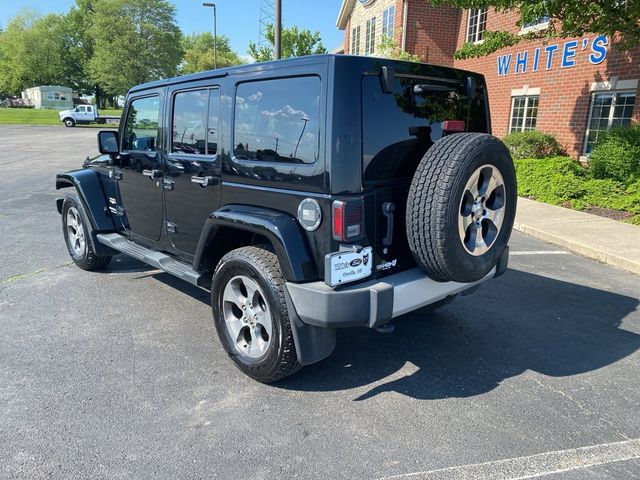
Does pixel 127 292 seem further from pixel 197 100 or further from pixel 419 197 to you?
pixel 419 197

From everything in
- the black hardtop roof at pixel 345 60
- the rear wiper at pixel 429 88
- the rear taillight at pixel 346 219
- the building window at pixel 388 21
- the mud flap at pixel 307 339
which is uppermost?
the building window at pixel 388 21

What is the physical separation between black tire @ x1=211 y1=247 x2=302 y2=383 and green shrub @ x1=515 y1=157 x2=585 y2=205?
8.47 metres

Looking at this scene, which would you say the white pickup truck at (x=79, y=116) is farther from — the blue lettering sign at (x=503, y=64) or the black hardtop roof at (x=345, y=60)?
the black hardtop roof at (x=345, y=60)

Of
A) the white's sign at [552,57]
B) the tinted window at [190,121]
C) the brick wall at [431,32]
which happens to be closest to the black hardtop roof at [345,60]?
the tinted window at [190,121]

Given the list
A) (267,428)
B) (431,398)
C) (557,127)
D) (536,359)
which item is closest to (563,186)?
(557,127)

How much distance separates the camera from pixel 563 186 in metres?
10.0

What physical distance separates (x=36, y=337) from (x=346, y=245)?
2798 mm

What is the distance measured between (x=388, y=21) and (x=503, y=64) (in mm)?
7094

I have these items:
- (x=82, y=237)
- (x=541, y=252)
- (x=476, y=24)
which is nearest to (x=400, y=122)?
(x=82, y=237)

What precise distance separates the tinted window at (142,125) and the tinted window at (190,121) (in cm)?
35

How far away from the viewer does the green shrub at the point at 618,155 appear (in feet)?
30.1

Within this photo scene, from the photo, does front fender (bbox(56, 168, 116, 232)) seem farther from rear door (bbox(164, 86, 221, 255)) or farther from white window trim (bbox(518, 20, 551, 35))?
white window trim (bbox(518, 20, 551, 35))

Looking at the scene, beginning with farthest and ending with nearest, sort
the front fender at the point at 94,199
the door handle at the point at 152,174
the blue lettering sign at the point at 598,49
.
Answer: the blue lettering sign at the point at 598,49
the front fender at the point at 94,199
the door handle at the point at 152,174

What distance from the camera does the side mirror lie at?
4914 mm
